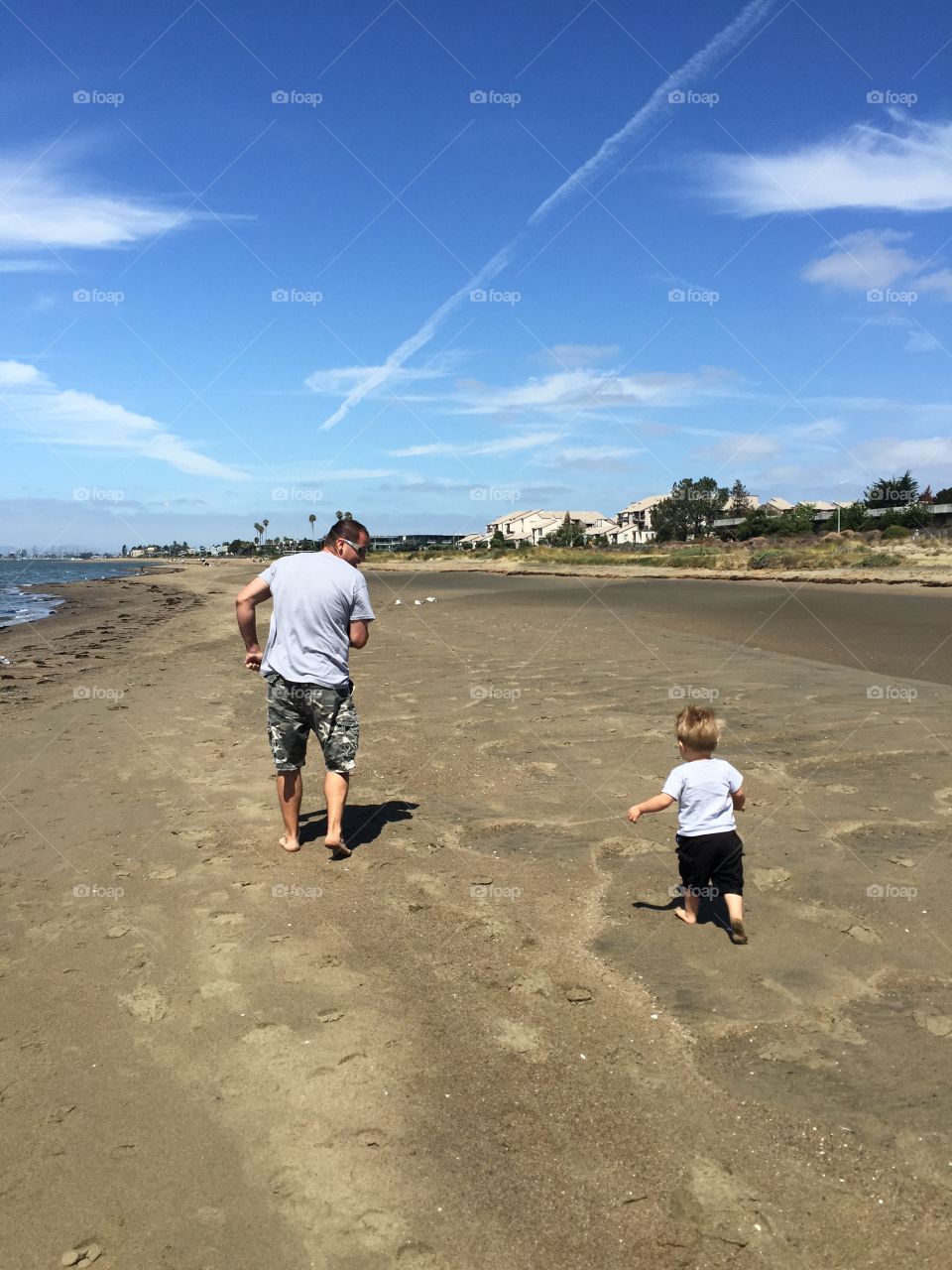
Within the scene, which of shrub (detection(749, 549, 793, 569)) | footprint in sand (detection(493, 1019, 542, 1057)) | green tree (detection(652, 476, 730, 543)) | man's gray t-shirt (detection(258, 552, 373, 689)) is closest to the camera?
footprint in sand (detection(493, 1019, 542, 1057))

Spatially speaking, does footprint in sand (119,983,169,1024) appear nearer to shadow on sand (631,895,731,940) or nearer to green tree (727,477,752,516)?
shadow on sand (631,895,731,940)

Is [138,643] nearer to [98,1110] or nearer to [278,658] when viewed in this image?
[278,658]

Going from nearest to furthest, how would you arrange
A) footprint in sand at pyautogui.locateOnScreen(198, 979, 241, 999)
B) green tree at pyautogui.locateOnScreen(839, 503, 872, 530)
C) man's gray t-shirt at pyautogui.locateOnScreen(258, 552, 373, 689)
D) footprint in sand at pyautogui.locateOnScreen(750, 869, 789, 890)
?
footprint in sand at pyautogui.locateOnScreen(198, 979, 241, 999), footprint in sand at pyautogui.locateOnScreen(750, 869, 789, 890), man's gray t-shirt at pyautogui.locateOnScreen(258, 552, 373, 689), green tree at pyautogui.locateOnScreen(839, 503, 872, 530)

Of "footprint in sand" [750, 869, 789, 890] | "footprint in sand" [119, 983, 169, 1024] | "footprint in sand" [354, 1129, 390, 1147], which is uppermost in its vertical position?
"footprint in sand" [750, 869, 789, 890]

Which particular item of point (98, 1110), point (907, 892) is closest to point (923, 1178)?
point (907, 892)

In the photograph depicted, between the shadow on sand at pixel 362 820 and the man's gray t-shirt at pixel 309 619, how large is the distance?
110 cm

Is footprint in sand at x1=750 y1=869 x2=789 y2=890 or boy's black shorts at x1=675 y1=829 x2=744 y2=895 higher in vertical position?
boy's black shorts at x1=675 y1=829 x2=744 y2=895

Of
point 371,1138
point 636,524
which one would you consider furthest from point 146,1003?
point 636,524

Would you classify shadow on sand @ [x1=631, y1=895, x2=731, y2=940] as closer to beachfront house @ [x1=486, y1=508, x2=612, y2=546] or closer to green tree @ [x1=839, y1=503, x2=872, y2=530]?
green tree @ [x1=839, y1=503, x2=872, y2=530]

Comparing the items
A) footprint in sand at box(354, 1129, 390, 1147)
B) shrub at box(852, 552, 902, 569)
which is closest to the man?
footprint in sand at box(354, 1129, 390, 1147)

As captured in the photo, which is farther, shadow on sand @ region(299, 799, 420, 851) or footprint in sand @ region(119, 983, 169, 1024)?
shadow on sand @ region(299, 799, 420, 851)

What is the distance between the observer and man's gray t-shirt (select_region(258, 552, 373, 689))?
5.66 meters

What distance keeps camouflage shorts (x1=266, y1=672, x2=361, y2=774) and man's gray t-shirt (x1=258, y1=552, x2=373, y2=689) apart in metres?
0.07

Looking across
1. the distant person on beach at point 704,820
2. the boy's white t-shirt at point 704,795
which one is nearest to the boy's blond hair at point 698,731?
the distant person on beach at point 704,820
